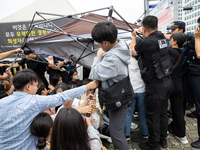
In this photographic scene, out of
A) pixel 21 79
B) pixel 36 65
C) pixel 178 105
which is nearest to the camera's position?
pixel 21 79

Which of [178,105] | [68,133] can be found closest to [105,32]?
[68,133]

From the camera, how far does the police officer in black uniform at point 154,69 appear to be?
2307 mm

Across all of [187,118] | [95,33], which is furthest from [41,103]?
[187,118]

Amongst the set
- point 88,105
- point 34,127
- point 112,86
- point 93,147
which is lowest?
point 93,147

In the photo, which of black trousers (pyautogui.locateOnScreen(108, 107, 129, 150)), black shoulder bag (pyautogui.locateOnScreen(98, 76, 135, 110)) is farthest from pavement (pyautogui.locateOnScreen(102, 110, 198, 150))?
black shoulder bag (pyautogui.locateOnScreen(98, 76, 135, 110))

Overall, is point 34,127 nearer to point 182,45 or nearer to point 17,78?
point 17,78

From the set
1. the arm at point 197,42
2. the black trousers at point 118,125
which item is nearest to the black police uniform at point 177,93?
the arm at point 197,42

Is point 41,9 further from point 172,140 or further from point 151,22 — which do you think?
point 172,140

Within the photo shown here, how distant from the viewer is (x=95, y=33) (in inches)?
62.6

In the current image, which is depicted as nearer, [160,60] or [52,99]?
[52,99]

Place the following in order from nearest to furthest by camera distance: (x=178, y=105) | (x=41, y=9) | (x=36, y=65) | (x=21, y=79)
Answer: (x=21, y=79) → (x=178, y=105) → (x=36, y=65) → (x=41, y=9)

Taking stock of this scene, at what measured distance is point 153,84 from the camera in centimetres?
239

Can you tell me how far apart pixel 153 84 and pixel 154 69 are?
24 cm

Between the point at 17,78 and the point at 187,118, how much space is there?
386 centimetres
